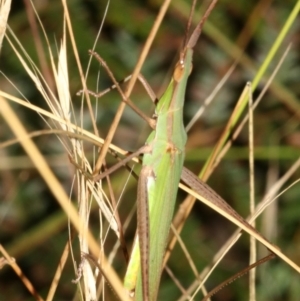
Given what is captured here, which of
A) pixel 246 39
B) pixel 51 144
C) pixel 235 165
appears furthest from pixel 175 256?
pixel 246 39

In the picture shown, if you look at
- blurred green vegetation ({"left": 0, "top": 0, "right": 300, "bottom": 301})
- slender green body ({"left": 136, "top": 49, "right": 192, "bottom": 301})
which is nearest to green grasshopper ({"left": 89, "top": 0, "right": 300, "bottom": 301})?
slender green body ({"left": 136, "top": 49, "right": 192, "bottom": 301})

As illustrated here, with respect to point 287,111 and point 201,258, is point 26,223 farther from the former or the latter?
point 287,111

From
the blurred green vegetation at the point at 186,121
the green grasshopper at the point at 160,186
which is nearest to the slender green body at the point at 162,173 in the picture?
the green grasshopper at the point at 160,186

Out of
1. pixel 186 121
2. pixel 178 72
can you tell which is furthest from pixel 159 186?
pixel 186 121

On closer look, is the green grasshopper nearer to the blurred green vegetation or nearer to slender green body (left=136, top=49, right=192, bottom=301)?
slender green body (left=136, top=49, right=192, bottom=301)

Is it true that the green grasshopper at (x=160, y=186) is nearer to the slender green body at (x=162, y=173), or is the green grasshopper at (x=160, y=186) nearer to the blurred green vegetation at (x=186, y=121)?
the slender green body at (x=162, y=173)

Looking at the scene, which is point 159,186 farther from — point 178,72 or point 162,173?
point 178,72

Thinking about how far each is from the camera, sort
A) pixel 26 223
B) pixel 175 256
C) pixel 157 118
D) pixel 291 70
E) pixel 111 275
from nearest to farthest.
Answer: pixel 111 275, pixel 157 118, pixel 175 256, pixel 26 223, pixel 291 70
